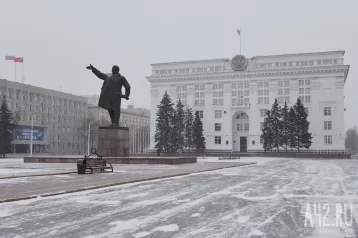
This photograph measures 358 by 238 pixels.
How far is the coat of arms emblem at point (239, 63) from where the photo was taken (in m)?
83.1

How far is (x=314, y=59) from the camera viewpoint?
3132 inches

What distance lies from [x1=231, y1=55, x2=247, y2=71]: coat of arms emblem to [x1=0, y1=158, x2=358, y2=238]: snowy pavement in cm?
7252

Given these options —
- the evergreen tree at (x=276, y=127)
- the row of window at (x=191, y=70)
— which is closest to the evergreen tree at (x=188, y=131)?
the row of window at (x=191, y=70)

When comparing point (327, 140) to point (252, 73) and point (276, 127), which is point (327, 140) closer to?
point (276, 127)

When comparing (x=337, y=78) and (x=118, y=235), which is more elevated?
(x=337, y=78)

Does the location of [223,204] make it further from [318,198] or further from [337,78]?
[337,78]

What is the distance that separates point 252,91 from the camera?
83.3 m

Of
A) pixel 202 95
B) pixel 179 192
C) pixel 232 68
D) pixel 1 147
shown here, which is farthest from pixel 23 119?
pixel 179 192

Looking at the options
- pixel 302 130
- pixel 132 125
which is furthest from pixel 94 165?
pixel 132 125

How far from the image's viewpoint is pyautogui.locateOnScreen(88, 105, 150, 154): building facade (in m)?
87.5

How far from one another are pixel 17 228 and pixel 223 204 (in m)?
4.77

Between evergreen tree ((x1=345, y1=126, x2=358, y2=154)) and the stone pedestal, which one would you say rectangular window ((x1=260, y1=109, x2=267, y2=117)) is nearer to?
the stone pedestal

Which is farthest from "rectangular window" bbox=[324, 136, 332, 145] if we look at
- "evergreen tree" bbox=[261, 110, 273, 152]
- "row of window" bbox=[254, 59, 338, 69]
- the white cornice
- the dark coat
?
the dark coat

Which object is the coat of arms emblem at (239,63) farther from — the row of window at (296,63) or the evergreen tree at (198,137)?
the evergreen tree at (198,137)
